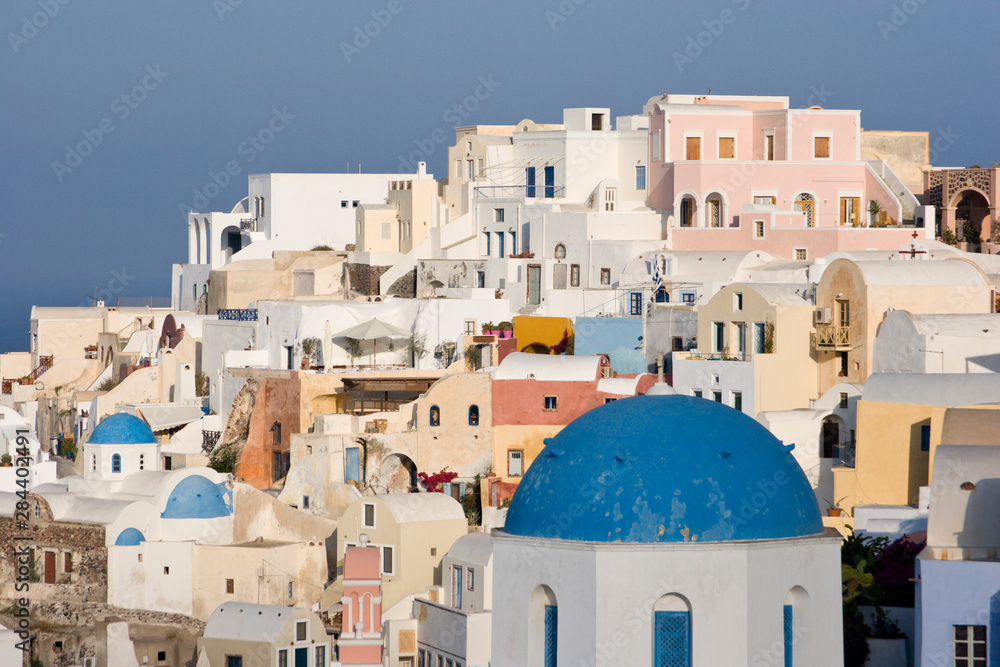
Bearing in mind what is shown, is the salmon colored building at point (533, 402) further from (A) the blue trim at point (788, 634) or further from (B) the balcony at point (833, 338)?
(A) the blue trim at point (788, 634)

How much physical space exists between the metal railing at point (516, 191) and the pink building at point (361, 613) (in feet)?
70.4

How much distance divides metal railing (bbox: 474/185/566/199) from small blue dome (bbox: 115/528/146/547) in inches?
676

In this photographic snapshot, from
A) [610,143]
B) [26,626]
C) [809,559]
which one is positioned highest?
[610,143]

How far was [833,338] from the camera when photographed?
109 ft

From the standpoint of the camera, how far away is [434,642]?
2855 centimetres

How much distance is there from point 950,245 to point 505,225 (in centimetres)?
1171

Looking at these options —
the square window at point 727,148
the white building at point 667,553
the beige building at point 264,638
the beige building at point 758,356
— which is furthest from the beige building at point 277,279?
the white building at point 667,553

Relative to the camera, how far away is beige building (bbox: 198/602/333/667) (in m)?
29.1

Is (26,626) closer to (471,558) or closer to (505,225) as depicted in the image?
(471,558)

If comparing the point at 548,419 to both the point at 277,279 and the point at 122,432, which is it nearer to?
the point at 122,432

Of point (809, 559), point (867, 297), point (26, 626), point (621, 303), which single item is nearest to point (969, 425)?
point (867, 297)

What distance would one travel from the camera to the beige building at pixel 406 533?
3169cm

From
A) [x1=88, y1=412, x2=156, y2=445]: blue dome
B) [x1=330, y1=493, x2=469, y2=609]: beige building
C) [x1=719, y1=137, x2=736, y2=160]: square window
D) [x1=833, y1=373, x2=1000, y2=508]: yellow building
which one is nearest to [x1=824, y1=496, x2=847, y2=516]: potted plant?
[x1=833, y1=373, x2=1000, y2=508]: yellow building

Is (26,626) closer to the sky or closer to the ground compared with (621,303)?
closer to the ground
